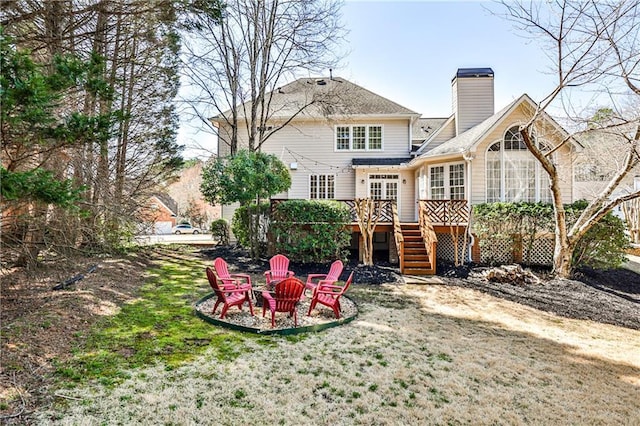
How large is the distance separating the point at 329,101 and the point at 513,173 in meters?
8.16

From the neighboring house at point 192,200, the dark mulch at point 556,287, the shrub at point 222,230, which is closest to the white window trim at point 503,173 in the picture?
the dark mulch at point 556,287

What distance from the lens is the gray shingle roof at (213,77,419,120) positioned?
15.7 meters

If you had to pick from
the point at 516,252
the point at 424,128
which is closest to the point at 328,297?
the point at 516,252

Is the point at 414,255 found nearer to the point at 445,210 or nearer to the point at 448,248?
the point at 445,210

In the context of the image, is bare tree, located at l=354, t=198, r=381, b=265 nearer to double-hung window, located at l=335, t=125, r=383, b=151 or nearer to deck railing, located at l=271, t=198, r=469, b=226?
deck railing, located at l=271, t=198, r=469, b=226

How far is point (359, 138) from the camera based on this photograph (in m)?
17.2

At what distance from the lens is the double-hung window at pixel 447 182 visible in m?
13.0

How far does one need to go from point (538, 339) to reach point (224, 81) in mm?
14887

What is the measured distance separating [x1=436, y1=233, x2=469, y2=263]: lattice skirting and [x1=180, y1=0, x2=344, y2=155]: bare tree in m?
7.93

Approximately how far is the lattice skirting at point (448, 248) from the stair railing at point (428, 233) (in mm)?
1330

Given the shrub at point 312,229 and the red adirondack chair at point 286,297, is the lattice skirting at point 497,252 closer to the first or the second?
the shrub at point 312,229

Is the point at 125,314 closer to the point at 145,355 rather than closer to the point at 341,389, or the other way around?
the point at 145,355

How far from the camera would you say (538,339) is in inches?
222

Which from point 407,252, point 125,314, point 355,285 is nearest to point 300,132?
point 407,252
